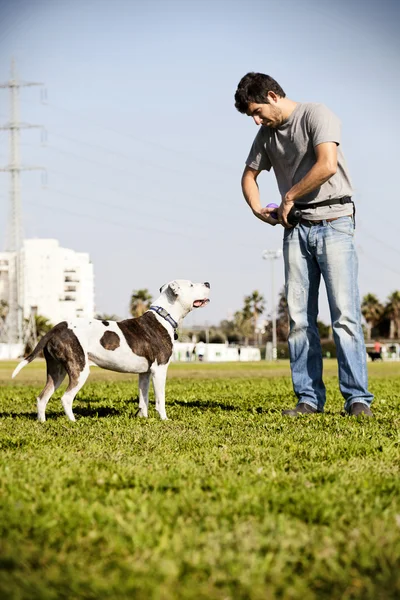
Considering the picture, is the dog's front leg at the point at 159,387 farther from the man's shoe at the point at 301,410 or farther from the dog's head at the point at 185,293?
the man's shoe at the point at 301,410

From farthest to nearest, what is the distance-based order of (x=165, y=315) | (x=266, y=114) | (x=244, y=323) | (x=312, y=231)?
(x=244, y=323) → (x=165, y=315) → (x=312, y=231) → (x=266, y=114)

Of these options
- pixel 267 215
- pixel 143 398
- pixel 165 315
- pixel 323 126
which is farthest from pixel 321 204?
pixel 143 398

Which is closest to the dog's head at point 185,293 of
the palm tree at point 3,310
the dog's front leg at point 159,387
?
the dog's front leg at point 159,387

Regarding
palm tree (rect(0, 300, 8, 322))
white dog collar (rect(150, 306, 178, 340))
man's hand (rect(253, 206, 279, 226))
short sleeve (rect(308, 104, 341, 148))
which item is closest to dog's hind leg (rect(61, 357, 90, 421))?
white dog collar (rect(150, 306, 178, 340))

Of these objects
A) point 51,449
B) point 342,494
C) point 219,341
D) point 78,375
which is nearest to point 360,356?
point 78,375

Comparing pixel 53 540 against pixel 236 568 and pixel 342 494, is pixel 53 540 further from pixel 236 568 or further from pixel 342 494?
pixel 342 494

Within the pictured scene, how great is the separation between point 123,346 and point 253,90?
2820 millimetres

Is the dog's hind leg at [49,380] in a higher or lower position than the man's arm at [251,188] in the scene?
lower

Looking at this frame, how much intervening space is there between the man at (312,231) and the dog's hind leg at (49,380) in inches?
91.9

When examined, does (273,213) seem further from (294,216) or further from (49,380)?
(49,380)

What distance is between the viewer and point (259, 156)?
8.80m

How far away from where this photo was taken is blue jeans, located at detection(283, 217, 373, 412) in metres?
8.15

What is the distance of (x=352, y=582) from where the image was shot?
2621 mm

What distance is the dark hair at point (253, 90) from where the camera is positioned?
7.96 m
